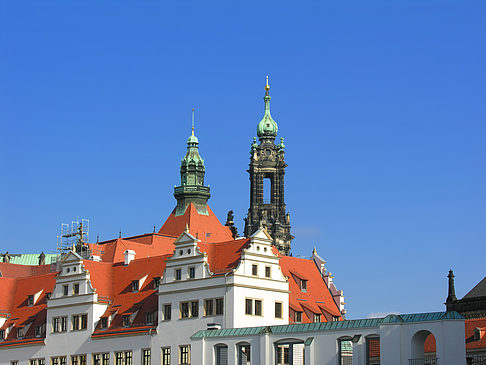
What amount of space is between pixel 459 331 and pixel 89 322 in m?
40.1

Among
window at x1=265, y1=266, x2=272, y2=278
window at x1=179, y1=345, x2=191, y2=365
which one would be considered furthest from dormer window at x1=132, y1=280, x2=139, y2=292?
window at x1=265, y1=266, x2=272, y2=278

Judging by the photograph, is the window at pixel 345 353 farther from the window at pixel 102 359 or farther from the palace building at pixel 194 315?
the window at pixel 102 359

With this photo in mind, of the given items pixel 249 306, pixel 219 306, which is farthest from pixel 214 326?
pixel 249 306

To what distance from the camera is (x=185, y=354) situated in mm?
83938

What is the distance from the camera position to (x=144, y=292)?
303ft

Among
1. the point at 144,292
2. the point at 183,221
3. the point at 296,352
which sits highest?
the point at 183,221

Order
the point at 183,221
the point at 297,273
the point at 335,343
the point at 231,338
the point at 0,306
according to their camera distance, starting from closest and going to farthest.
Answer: the point at 335,343
the point at 231,338
the point at 297,273
the point at 0,306
the point at 183,221

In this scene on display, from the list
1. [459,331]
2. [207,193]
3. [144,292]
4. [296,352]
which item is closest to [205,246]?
[144,292]

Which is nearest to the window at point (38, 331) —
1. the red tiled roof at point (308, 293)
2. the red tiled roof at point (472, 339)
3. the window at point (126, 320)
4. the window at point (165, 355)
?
the window at point (126, 320)

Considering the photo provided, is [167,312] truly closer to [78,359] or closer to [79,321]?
[79,321]

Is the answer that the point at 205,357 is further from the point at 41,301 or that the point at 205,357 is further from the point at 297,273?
the point at 41,301

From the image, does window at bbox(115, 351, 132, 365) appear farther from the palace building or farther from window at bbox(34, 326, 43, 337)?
window at bbox(34, 326, 43, 337)

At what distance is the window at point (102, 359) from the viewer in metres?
90.7

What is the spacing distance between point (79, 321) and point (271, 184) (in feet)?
301
